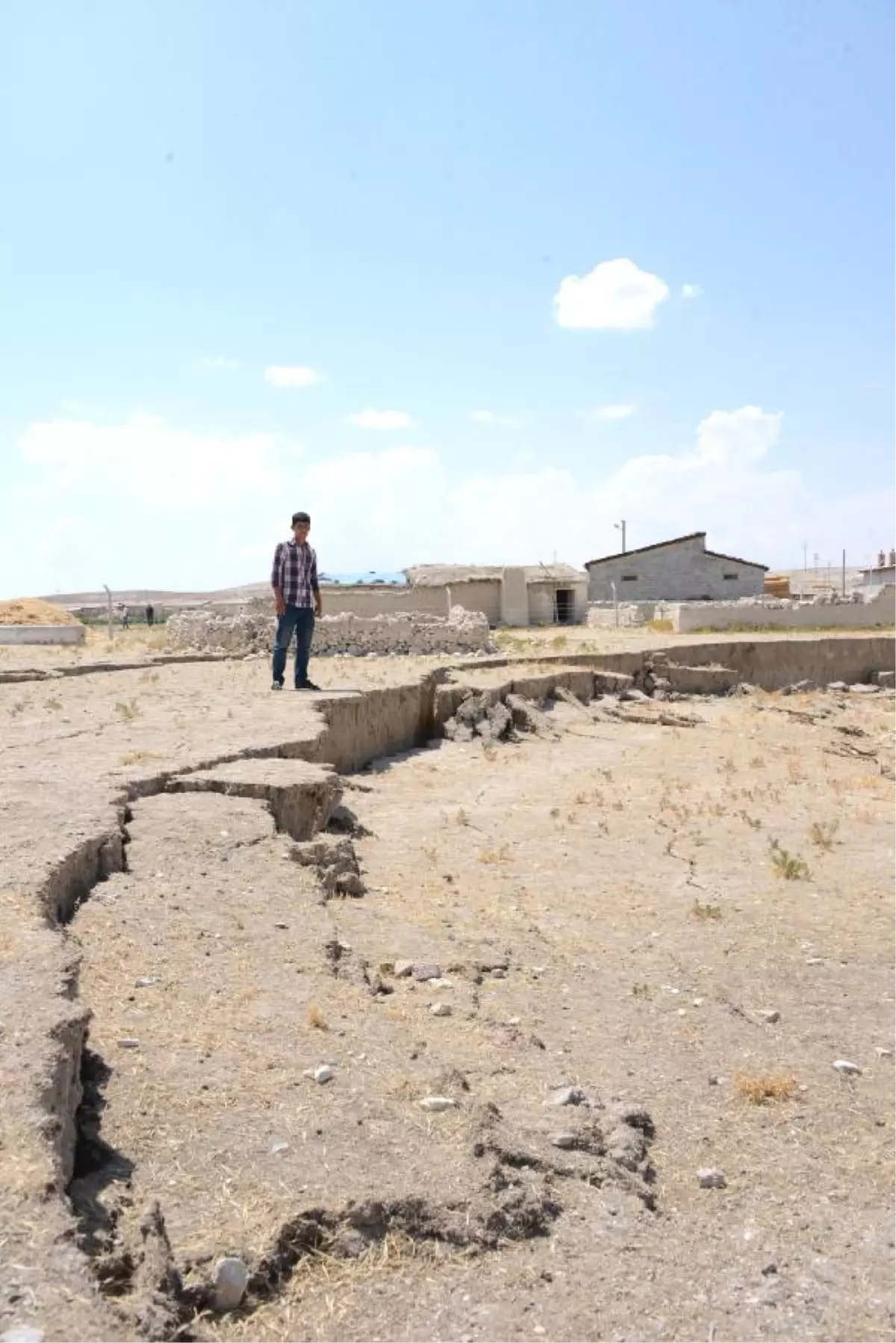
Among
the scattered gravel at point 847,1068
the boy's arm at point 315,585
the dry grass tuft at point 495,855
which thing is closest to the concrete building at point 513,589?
the boy's arm at point 315,585

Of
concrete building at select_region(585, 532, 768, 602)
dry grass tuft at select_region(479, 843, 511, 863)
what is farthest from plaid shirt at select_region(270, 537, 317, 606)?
concrete building at select_region(585, 532, 768, 602)

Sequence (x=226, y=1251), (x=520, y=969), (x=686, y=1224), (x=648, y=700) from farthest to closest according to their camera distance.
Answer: (x=648, y=700), (x=520, y=969), (x=686, y=1224), (x=226, y=1251)

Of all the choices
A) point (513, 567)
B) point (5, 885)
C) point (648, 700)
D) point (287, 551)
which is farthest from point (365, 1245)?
point (513, 567)

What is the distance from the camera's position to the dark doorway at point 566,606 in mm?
30625

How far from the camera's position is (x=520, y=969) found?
4730 millimetres

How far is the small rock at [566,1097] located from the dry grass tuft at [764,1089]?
0.61 m

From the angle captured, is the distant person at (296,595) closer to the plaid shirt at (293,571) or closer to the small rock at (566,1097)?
the plaid shirt at (293,571)

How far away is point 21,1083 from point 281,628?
7.90 meters

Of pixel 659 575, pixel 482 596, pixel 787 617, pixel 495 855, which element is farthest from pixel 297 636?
pixel 659 575

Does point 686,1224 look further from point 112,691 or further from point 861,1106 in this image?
point 112,691

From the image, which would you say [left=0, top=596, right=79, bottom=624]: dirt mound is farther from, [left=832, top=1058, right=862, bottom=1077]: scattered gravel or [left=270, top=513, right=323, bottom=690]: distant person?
[left=832, top=1058, right=862, bottom=1077]: scattered gravel

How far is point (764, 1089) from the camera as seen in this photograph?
12.1 feet

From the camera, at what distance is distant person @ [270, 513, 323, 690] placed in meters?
10.1

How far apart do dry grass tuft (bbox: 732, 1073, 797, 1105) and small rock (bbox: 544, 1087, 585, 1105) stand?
1.99 ft
